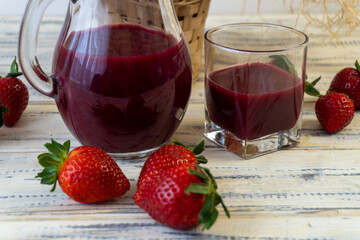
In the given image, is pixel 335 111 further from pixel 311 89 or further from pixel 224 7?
pixel 224 7

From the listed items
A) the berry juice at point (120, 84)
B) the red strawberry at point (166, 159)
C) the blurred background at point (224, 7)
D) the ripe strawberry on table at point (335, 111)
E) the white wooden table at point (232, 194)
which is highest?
the berry juice at point (120, 84)

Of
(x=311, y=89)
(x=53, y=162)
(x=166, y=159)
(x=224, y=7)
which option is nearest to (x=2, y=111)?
(x=53, y=162)

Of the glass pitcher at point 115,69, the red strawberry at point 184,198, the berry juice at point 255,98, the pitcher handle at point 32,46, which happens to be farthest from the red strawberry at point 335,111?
the pitcher handle at point 32,46

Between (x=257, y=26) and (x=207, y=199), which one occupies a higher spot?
(x=257, y=26)

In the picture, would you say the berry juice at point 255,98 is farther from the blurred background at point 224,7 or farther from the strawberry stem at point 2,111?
the blurred background at point 224,7

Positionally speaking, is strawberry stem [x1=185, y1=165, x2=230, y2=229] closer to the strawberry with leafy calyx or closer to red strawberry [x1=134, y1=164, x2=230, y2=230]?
red strawberry [x1=134, y1=164, x2=230, y2=230]

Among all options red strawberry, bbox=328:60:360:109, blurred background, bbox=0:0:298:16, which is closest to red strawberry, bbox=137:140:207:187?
red strawberry, bbox=328:60:360:109
